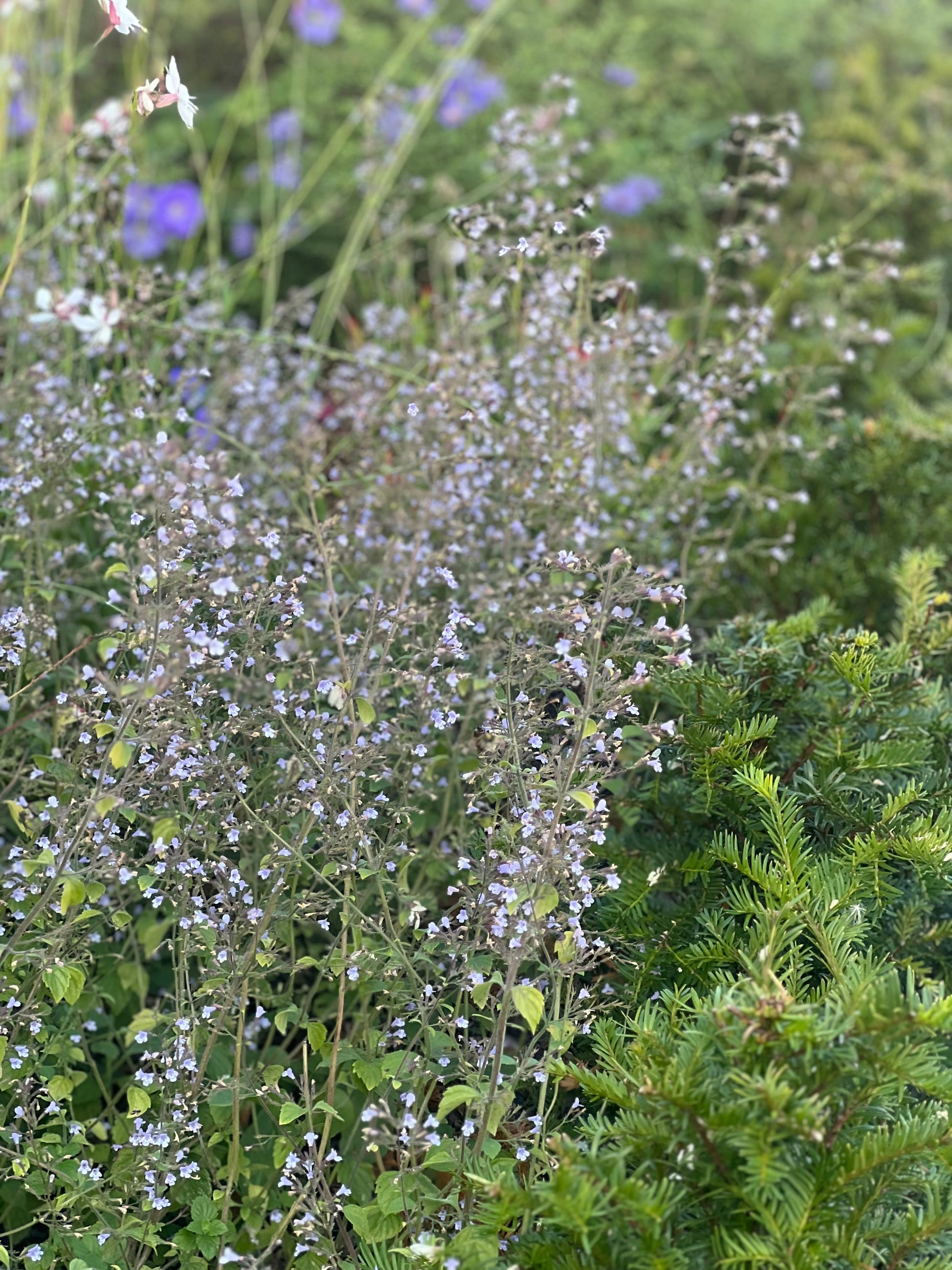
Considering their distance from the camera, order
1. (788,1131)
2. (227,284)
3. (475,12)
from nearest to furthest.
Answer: (788,1131) < (227,284) < (475,12)

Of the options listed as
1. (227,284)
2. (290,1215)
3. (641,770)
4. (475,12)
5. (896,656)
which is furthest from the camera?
(475,12)

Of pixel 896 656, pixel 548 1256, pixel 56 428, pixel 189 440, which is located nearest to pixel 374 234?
pixel 189 440

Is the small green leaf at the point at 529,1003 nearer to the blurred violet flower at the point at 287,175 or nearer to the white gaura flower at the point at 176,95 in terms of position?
the white gaura flower at the point at 176,95

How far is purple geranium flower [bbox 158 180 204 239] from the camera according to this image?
4.37 m

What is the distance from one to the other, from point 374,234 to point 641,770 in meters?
2.25

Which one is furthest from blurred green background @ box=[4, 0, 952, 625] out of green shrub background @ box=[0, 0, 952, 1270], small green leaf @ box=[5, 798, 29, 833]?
small green leaf @ box=[5, 798, 29, 833]

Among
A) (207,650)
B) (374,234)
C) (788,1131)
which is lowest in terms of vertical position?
(788,1131)

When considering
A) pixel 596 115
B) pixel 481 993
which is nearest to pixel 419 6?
pixel 596 115

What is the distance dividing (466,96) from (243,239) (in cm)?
99

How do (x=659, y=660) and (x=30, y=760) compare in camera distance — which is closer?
(x=659, y=660)

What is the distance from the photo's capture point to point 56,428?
227cm

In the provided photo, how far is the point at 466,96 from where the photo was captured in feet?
15.1

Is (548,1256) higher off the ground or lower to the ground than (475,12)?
lower

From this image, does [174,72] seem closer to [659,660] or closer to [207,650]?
[207,650]
